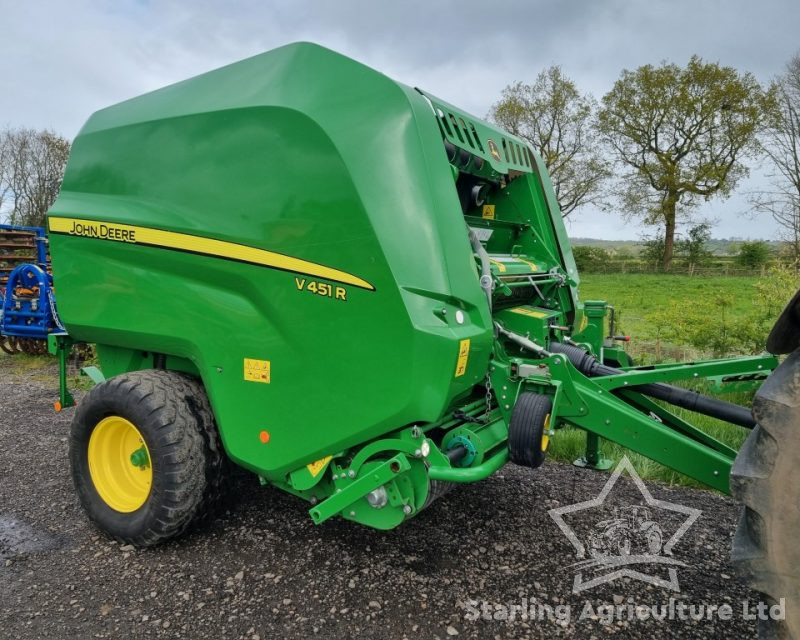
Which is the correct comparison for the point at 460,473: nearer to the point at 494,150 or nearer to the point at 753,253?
the point at 494,150

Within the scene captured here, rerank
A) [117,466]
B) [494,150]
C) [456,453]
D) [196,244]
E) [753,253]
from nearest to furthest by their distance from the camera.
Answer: [456,453]
[196,244]
[117,466]
[494,150]
[753,253]

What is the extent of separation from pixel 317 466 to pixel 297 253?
95 centimetres

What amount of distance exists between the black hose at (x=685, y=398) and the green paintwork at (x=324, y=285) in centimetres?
18

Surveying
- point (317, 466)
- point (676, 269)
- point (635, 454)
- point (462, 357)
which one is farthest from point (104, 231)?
point (676, 269)

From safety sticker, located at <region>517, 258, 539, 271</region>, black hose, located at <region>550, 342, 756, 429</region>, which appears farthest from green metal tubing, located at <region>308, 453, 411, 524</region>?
safety sticker, located at <region>517, 258, 539, 271</region>

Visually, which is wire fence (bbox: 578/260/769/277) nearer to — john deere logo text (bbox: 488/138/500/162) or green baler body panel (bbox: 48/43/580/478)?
john deere logo text (bbox: 488/138/500/162)

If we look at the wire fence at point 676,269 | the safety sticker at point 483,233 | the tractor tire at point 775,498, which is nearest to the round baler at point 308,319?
the safety sticker at point 483,233

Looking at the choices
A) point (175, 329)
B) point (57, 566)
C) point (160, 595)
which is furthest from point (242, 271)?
point (57, 566)

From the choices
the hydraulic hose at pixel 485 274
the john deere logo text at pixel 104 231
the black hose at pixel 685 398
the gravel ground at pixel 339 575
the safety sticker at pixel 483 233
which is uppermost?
the safety sticker at pixel 483 233

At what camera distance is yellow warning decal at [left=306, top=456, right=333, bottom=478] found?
8.48 feet

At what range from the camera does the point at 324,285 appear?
248cm

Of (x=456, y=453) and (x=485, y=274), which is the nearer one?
(x=456, y=453)

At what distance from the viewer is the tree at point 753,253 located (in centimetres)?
2431

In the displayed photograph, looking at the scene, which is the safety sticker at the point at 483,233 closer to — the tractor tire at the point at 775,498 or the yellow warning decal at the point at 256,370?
the yellow warning decal at the point at 256,370
